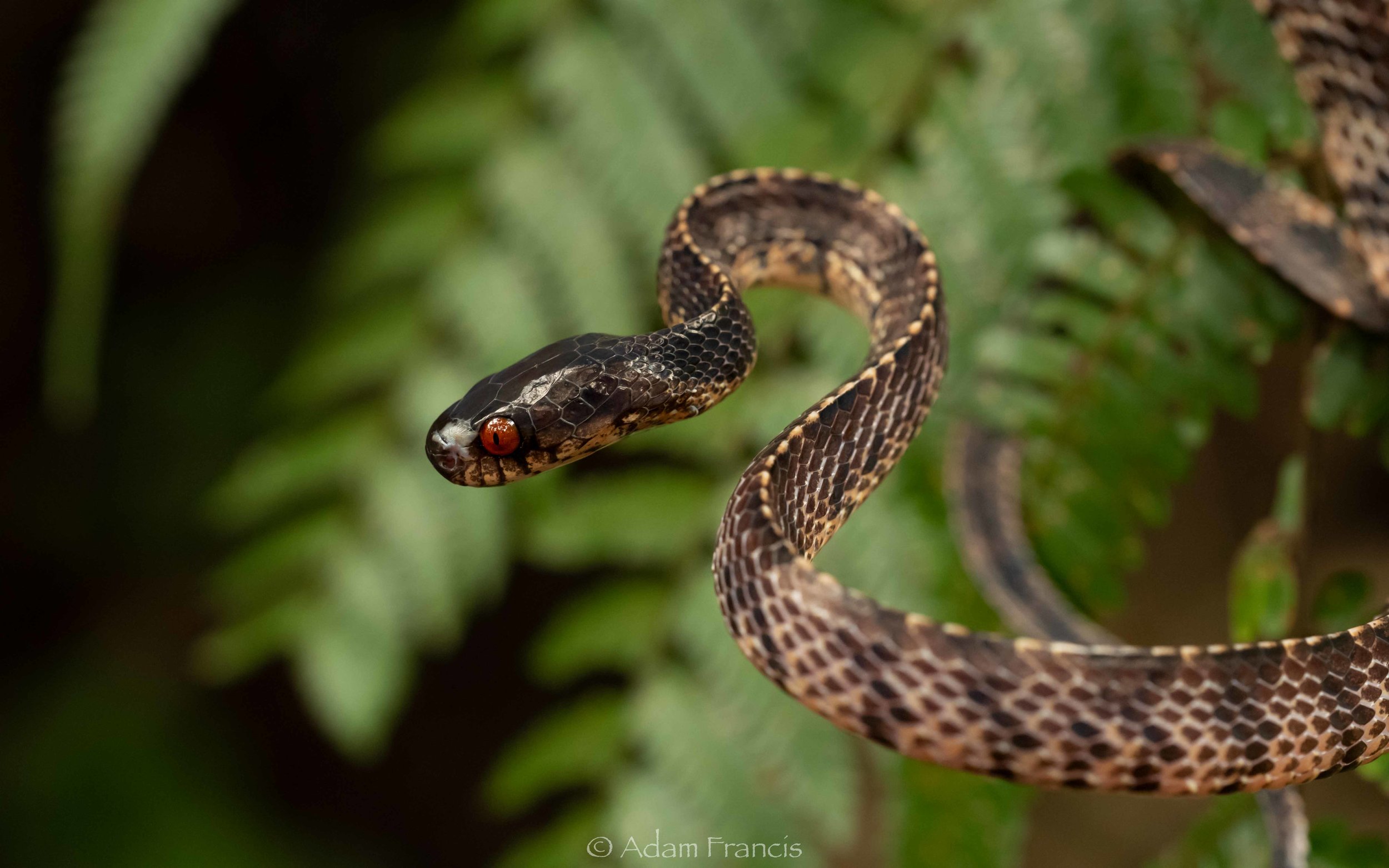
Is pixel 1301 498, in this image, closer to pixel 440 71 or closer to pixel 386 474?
pixel 386 474

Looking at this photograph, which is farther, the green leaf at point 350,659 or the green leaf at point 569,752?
the green leaf at point 350,659

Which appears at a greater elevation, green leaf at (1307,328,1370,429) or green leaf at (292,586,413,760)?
green leaf at (292,586,413,760)

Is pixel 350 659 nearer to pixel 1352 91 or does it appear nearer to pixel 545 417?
pixel 545 417

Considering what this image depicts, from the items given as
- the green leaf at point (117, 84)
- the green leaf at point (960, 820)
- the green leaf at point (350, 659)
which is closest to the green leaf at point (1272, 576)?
the green leaf at point (960, 820)

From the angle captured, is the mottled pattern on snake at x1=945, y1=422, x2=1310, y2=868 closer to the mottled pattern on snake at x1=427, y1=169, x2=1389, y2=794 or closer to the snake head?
the mottled pattern on snake at x1=427, y1=169, x2=1389, y2=794

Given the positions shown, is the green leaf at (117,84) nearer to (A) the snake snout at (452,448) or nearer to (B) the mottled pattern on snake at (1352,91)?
(A) the snake snout at (452,448)

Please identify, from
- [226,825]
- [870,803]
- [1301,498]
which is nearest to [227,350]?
[226,825]

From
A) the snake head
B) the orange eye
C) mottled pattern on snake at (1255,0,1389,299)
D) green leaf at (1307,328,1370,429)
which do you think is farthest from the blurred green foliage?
the orange eye
